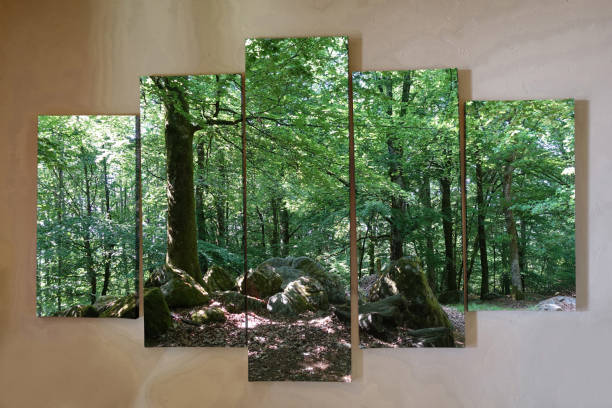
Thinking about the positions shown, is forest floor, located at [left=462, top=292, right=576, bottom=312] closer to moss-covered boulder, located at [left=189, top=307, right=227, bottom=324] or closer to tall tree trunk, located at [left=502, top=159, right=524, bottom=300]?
tall tree trunk, located at [left=502, top=159, right=524, bottom=300]

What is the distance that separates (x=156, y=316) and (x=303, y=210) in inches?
Answer: 46.9

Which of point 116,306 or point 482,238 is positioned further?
point 116,306

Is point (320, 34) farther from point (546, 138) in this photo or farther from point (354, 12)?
point (546, 138)

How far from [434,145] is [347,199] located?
2.16 feet

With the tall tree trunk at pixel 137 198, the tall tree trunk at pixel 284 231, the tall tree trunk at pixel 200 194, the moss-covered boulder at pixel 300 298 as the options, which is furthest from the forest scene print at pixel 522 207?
the tall tree trunk at pixel 137 198

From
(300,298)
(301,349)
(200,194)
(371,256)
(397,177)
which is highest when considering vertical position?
(397,177)

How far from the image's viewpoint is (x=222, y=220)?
2.47m

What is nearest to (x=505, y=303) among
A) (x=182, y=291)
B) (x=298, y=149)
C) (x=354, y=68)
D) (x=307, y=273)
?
(x=307, y=273)

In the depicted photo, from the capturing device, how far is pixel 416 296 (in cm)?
239

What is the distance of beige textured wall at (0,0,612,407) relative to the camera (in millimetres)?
2432

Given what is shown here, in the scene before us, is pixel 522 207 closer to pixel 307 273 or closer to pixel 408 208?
pixel 408 208

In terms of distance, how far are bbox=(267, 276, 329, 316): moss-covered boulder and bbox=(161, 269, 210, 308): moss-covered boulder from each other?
466 millimetres

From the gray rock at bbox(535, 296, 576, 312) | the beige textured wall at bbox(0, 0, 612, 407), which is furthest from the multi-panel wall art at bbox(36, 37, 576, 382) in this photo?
the beige textured wall at bbox(0, 0, 612, 407)
